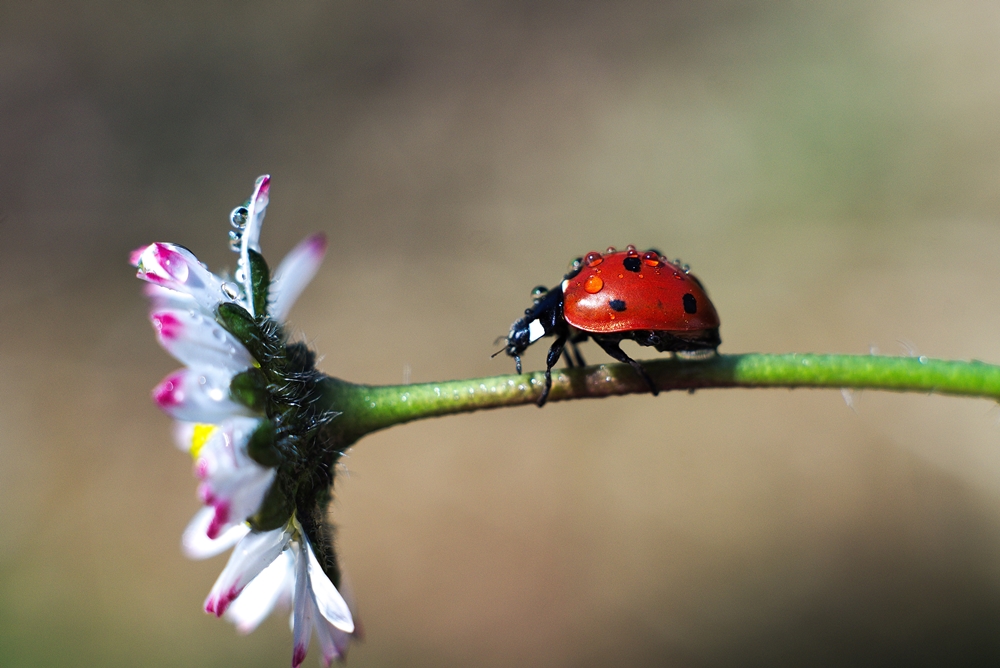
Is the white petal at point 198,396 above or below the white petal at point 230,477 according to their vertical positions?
above

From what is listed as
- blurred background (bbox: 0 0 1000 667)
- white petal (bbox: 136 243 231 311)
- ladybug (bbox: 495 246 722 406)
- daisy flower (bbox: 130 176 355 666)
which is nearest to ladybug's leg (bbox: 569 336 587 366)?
ladybug (bbox: 495 246 722 406)

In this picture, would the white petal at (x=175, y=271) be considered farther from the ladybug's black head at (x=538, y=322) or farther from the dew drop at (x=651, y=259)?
the dew drop at (x=651, y=259)

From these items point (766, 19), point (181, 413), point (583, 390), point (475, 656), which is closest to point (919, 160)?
point (766, 19)

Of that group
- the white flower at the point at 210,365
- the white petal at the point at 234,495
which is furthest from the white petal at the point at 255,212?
the white petal at the point at 234,495

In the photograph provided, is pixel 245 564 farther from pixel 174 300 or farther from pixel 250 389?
pixel 174 300

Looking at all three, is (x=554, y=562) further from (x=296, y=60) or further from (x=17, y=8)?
(x=17, y=8)

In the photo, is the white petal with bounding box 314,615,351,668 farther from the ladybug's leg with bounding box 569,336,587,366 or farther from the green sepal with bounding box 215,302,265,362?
the ladybug's leg with bounding box 569,336,587,366

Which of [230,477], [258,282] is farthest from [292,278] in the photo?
[230,477]
